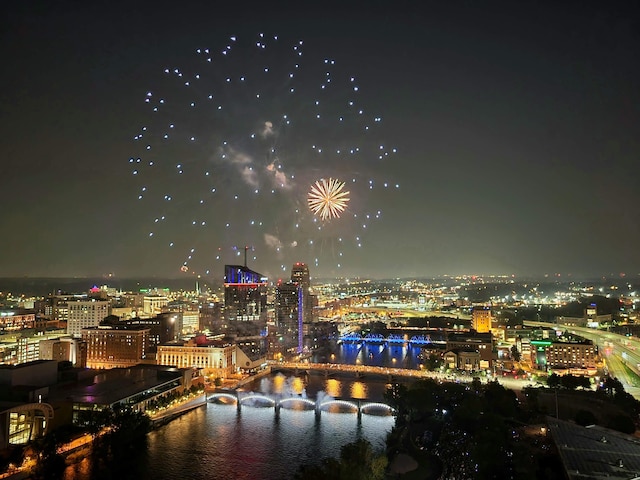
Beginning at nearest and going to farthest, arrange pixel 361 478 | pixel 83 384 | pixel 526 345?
pixel 361 478, pixel 83 384, pixel 526 345

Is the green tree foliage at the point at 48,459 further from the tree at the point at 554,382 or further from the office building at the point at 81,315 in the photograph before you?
the office building at the point at 81,315

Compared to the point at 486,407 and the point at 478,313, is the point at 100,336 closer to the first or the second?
the point at 486,407

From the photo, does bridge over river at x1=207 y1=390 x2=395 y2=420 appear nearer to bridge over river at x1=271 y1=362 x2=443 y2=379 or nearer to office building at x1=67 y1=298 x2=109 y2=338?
bridge over river at x1=271 y1=362 x2=443 y2=379

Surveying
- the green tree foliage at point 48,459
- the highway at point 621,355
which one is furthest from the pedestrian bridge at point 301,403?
the highway at point 621,355

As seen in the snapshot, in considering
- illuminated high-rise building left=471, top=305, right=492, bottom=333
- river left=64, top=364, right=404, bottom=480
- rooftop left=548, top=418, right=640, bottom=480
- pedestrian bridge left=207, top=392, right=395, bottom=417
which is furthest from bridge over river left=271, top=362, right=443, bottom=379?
illuminated high-rise building left=471, top=305, right=492, bottom=333

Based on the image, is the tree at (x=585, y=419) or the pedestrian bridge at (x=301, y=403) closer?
the tree at (x=585, y=419)

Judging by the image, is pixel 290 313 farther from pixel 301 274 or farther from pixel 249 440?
pixel 249 440

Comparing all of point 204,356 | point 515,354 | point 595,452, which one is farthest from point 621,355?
point 204,356

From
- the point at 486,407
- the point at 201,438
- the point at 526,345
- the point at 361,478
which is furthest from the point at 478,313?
the point at 361,478
